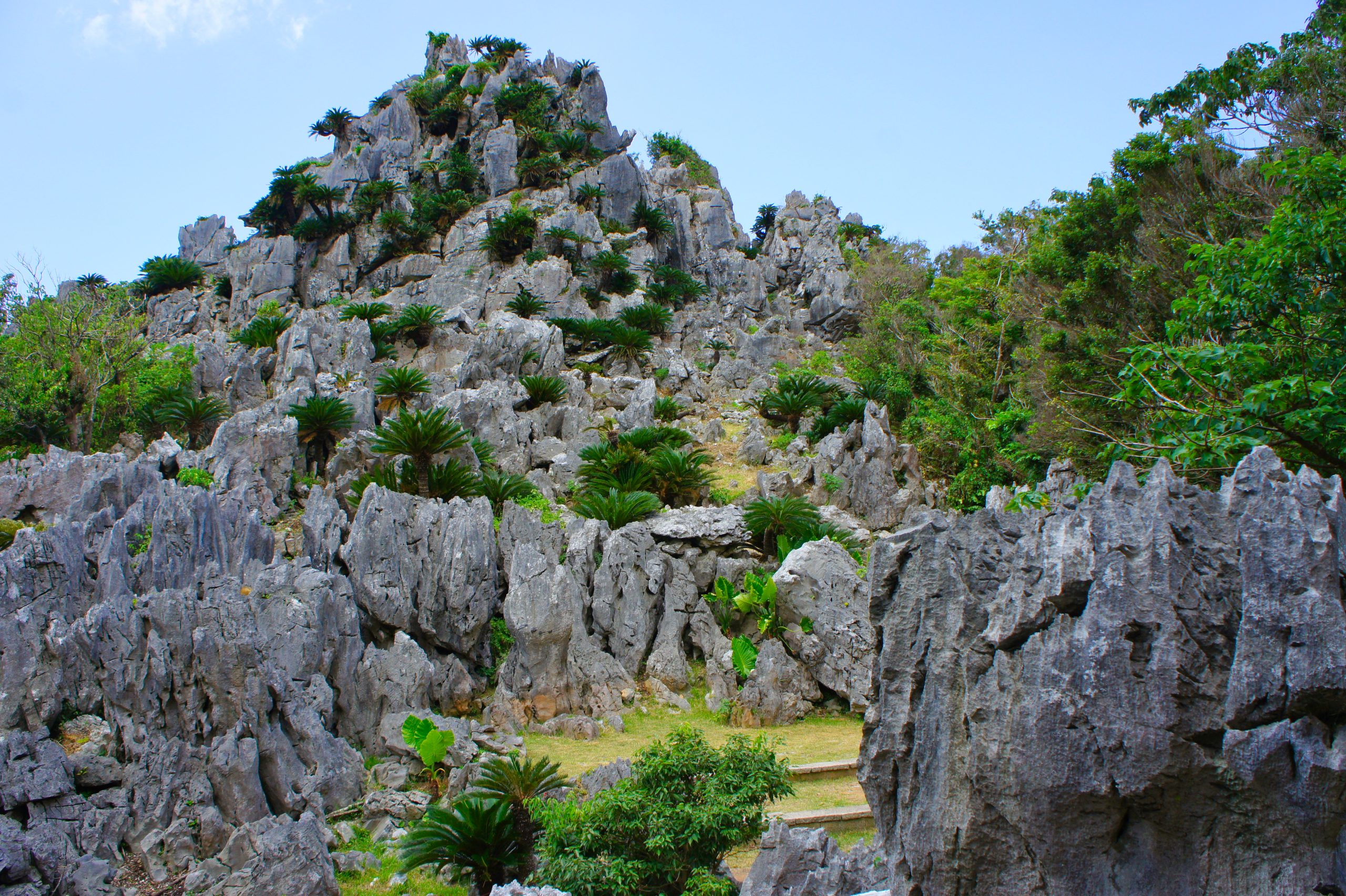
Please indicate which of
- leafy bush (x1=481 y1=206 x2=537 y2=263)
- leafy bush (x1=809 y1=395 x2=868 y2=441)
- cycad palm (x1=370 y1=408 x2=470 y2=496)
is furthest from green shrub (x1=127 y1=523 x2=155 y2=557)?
leafy bush (x1=481 y1=206 x2=537 y2=263)

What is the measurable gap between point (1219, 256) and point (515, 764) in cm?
792

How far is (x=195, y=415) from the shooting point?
17.6 m

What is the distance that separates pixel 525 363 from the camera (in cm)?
2189

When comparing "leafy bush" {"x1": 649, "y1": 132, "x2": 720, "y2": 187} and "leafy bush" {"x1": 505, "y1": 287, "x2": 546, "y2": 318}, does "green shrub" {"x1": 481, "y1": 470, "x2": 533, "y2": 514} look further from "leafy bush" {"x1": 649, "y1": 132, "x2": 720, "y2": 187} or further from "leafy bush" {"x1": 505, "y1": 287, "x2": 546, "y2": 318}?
"leafy bush" {"x1": 649, "y1": 132, "x2": 720, "y2": 187}

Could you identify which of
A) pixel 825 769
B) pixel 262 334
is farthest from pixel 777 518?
pixel 262 334

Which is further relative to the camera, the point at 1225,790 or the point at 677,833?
the point at 677,833

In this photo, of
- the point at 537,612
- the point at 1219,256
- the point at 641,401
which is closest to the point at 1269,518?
the point at 1219,256

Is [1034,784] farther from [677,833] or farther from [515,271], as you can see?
[515,271]

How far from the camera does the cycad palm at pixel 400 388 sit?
18.6m

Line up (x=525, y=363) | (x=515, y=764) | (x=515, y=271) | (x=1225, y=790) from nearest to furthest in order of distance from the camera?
(x=1225, y=790)
(x=515, y=764)
(x=525, y=363)
(x=515, y=271)

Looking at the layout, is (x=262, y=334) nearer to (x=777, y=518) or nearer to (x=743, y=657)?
(x=777, y=518)

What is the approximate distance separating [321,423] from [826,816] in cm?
1312

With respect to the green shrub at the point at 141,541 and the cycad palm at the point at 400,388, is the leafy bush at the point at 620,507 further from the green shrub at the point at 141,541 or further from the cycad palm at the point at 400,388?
the cycad palm at the point at 400,388

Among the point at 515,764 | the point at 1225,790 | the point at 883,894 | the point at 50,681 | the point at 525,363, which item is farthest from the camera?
the point at 525,363
